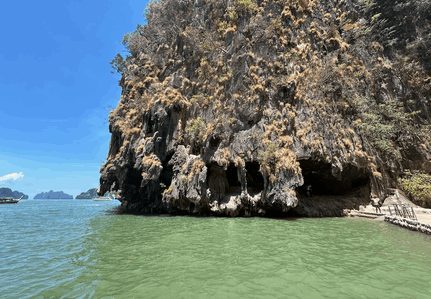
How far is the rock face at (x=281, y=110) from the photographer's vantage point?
80.6 ft

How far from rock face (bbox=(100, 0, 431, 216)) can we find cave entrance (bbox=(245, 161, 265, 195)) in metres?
0.12

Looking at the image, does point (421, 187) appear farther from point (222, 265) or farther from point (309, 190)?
point (222, 265)

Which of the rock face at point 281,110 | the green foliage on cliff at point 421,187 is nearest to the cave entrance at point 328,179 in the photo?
the rock face at point 281,110

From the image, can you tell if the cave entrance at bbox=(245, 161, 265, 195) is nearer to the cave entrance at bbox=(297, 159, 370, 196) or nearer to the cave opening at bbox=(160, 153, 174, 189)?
the cave entrance at bbox=(297, 159, 370, 196)

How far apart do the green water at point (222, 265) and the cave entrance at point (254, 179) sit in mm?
9303

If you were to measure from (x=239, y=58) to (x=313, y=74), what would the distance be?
24.0ft

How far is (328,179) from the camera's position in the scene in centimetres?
2656

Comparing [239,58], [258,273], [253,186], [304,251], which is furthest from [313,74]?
[258,273]

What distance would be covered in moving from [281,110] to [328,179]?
7953 mm

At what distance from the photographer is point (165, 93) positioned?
30.0m

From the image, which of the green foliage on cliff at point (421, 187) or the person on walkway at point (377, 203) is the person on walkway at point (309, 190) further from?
the green foliage on cliff at point (421, 187)

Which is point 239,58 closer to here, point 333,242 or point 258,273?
point 333,242

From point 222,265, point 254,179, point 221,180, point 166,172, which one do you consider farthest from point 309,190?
point 222,265

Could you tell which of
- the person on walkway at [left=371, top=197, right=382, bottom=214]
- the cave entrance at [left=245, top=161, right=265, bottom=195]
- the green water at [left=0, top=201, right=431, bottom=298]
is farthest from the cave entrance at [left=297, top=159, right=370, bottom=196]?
the green water at [left=0, top=201, right=431, bottom=298]
